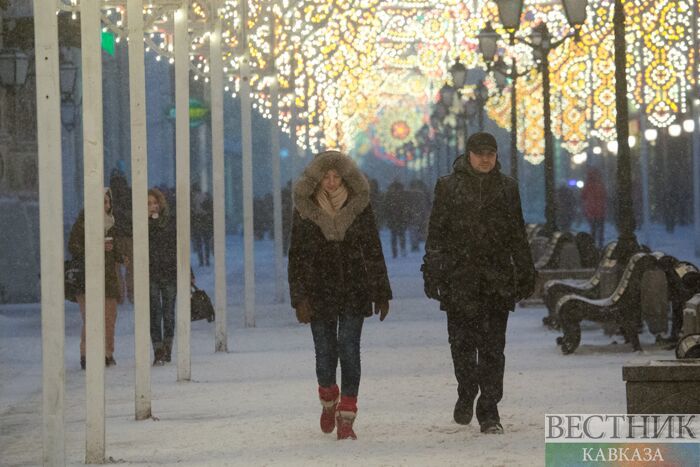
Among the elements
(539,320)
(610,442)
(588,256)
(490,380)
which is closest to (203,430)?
(490,380)

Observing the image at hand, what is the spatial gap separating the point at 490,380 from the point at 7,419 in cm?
341

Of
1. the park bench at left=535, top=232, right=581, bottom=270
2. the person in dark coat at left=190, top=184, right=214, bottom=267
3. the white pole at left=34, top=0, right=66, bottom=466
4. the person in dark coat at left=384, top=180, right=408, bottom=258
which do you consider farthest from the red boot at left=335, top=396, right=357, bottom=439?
the person in dark coat at left=384, top=180, right=408, bottom=258

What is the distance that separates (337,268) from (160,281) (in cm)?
611

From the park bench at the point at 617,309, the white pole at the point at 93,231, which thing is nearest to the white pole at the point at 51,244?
the white pole at the point at 93,231

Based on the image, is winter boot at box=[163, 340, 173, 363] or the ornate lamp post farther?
the ornate lamp post

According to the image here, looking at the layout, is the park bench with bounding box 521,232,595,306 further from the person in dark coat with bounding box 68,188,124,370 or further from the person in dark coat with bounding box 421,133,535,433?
the person in dark coat with bounding box 421,133,535,433

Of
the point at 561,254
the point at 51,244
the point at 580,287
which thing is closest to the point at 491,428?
the point at 51,244

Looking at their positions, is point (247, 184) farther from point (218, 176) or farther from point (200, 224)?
point (200, 224)

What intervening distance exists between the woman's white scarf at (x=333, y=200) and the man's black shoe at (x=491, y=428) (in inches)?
54.9

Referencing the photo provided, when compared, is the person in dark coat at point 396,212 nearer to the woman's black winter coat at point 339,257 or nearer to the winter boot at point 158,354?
the winter boot at point 158,354

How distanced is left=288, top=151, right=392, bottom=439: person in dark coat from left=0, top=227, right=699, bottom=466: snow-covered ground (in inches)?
16.5

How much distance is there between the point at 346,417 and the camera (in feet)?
32.6

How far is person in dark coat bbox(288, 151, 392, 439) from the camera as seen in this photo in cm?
995

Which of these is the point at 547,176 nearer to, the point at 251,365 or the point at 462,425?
the point at 251,365
